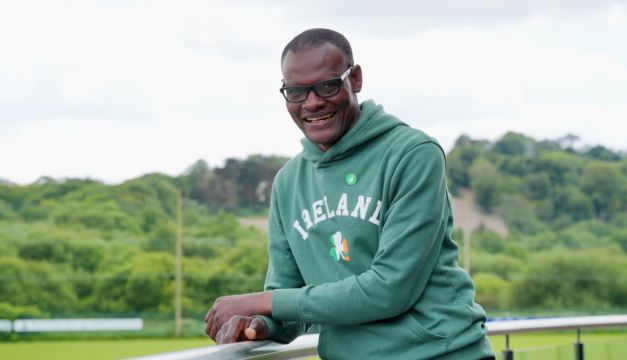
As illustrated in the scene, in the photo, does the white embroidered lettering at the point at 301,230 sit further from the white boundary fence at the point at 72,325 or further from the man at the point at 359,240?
the white boundary fence at the point at 72,325

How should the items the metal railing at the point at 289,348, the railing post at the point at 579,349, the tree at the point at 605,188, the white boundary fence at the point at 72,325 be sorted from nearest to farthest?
the metal railing at the point at 289,348
the railing post at the point at 579,349
the white boundary fence at the point at 72,325
the tree at the point at 605,188

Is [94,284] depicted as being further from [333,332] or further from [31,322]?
[333,332]

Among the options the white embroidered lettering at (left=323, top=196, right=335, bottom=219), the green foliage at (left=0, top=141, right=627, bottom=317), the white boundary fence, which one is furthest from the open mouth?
the green foliage at (left=0, top=141, right=627, bottom=317)

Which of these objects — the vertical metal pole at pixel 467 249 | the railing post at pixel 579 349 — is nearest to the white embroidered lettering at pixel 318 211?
the railing post at pixel 579 349

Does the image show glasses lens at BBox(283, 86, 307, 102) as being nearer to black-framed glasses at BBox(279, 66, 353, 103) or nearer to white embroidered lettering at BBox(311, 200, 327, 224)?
black-framed glasses at BBox(279, 66, 353, 103)

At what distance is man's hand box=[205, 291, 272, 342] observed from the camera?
1.36 m

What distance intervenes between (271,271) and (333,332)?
0.47 feet

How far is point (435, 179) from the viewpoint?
129cm

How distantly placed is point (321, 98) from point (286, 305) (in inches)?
10.7

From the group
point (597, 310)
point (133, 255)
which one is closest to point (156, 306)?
point (133, 255)

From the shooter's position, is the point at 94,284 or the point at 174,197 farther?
the point at 174,197

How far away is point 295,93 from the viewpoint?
1362 mm

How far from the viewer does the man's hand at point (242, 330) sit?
51.6 inches

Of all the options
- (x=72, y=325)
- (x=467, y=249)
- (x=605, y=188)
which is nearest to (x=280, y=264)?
(x=72, y=325)
